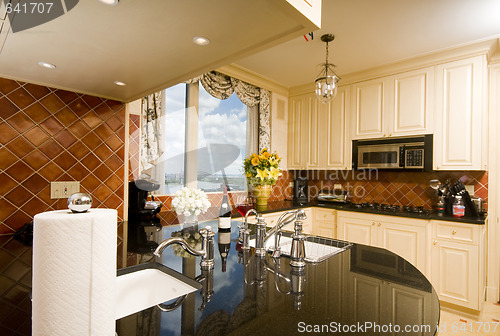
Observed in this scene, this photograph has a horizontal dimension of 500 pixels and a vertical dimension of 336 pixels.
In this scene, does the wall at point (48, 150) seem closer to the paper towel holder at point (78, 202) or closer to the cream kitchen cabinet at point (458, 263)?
the paper towel holder at point (78, 202)

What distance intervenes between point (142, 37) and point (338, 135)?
278cm

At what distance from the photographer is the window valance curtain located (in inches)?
113

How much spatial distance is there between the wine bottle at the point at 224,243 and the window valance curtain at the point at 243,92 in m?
1.72

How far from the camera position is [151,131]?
2.34 metres

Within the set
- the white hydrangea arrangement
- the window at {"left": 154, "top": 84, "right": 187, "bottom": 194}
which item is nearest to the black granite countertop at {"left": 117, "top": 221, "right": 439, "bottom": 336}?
the white hydrangea arrangement

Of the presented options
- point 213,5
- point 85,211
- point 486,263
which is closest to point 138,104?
point 213,5

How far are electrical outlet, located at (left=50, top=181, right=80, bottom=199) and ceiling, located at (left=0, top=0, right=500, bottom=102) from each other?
58 cm

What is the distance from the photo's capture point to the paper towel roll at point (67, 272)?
42 centimetres

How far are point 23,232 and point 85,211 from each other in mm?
1358

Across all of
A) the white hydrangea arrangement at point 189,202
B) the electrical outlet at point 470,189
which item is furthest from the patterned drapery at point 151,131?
the electrical outlet at point 470,189

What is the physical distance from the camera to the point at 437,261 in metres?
2.43

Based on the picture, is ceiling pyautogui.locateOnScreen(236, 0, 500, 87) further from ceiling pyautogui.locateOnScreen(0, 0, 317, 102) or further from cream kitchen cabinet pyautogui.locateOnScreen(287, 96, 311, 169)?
ceiling pyautogui.locateOnScreen(0, 0, 317, 102)

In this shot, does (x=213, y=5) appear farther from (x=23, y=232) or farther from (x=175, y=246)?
(x=23, y=232)

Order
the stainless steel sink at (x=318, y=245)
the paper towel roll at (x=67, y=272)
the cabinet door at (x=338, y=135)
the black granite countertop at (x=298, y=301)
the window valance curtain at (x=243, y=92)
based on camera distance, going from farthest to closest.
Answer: the cabinet door at (x=338, y=135) → the window valance curtain at (x=243, y=92) → the stainless steel sink at (x=318, y=245) → the black granite countertop at (x=298, y=301) → the paper towel roll at (x=67, y=272)
